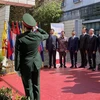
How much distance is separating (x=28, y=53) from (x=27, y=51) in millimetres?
41

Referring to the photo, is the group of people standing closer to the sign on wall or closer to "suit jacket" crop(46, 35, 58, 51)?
"suit jacket" crop(46, 35, 58, 51)

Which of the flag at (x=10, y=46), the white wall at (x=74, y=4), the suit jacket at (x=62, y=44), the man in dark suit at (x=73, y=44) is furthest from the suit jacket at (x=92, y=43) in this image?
the white wall at (x=74, y=4)

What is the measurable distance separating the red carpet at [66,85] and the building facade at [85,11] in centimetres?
2873

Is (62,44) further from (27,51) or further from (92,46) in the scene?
(27,51)

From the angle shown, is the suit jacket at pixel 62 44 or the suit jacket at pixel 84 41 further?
the suit jacket at pixel 62 44

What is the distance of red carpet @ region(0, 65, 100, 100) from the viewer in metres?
5.84

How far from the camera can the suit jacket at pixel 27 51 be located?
416cm

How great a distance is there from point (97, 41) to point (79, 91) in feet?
11.1

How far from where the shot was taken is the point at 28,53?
4.23 meters

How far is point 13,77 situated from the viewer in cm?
844

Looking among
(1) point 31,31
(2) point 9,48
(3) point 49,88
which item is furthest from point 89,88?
(2) point 9,48

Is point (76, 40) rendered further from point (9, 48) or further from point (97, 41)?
point (9, 48)

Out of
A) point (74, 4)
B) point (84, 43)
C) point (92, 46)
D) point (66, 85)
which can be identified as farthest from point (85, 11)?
point (66, 85)

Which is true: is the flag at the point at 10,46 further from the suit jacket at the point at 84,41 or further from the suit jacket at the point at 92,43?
the suit jacket at the point at 92,43
